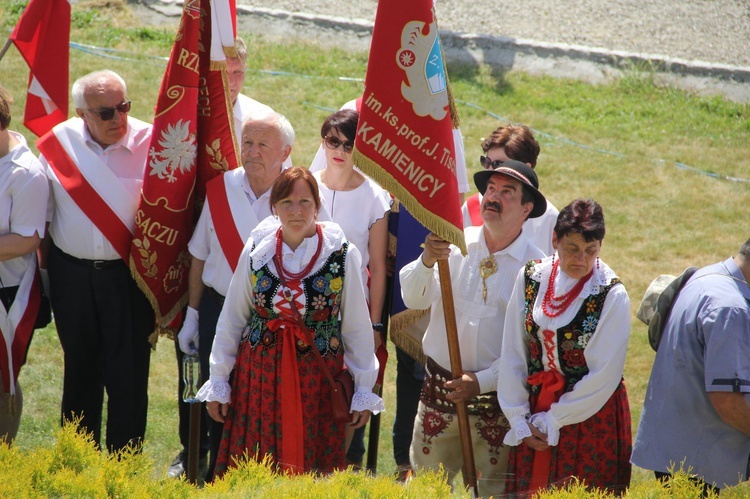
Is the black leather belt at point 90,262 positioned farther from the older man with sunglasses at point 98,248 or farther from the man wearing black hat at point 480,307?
the man wearing black hat at point 480,307

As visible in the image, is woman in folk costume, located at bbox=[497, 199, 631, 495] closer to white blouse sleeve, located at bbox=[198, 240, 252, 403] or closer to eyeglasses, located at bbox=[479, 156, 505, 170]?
eyeglasses, located at bbox=[479, 156, 505, 170]

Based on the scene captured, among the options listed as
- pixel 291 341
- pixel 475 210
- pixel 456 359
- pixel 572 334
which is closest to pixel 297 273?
pixel 291 341

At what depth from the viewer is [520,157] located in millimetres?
5102

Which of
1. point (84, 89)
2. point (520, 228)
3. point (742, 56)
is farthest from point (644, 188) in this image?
point (84, 89)

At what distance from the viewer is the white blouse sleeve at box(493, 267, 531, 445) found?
4129mm

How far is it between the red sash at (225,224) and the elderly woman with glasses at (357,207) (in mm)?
599

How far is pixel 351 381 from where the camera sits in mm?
4414

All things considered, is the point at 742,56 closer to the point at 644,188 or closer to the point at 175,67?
the point at 644,188

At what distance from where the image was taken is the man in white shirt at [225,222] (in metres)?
4.76

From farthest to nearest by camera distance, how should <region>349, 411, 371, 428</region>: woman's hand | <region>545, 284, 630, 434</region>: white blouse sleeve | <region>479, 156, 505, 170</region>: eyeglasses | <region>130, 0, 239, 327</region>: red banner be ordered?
<region>479, 156, 505, 170</region>: eyeglasses → <region>130, 0, 239, 327</region>: red banner → <region>349, 411, 371, 428</region>: woman's hand → <region>545, 284, 630, 434</region>: white blouse sleeve

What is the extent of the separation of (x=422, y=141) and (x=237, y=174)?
126 centimetres

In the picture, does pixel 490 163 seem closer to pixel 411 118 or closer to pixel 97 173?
pixel 411 118

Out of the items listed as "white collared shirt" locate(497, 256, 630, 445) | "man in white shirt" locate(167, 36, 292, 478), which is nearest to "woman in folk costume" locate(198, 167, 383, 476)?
"man in white shirt" locate(167, 36, 292, 478)

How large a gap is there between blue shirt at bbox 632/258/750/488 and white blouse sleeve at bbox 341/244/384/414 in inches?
49.5
